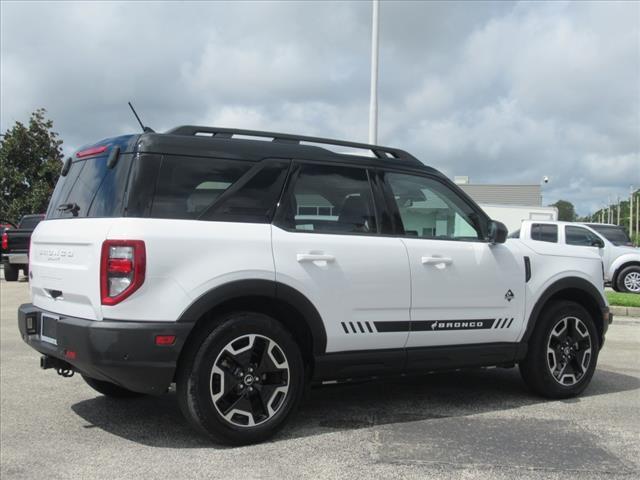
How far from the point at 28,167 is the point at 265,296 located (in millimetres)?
30615

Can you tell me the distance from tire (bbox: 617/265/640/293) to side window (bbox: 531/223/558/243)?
72.4 inches

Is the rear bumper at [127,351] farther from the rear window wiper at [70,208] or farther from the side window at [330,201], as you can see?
the side window at [330,201]

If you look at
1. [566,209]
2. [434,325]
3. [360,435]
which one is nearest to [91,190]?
[360,435]

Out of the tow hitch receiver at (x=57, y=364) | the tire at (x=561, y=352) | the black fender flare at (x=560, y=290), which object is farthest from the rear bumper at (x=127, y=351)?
the tire at (x=561, y=352)

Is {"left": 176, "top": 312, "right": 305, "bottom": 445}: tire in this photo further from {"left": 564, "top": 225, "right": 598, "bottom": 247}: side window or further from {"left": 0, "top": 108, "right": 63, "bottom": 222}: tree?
{"left": 0, "top": 108, "right": 63, "bottom": 222}: tree

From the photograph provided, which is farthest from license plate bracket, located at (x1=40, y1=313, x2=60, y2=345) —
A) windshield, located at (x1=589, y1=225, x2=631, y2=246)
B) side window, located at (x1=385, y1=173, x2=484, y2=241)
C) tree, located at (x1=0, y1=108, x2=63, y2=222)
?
tree, located at (x1=0, y1=108, x2=63, y2=222)

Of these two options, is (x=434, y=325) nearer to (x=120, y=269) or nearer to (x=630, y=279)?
(x=120, y=269)

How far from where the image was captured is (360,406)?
199 inches

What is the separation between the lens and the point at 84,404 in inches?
202

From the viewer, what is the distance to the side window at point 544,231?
16609mm

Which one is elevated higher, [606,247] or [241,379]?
[606,247]

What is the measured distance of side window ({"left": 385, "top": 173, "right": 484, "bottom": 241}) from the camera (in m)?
4.80

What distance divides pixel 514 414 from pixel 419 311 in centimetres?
113

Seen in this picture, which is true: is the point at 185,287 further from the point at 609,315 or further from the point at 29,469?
the point at 609,315
